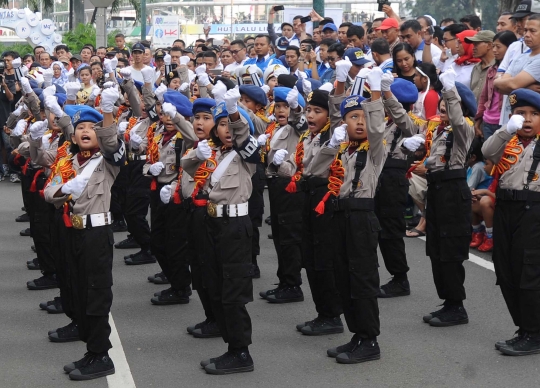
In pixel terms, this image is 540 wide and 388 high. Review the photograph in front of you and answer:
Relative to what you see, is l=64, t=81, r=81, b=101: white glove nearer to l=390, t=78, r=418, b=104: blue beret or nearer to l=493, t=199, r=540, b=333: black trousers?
l=390, t=78, r=418, b=104: blue beret

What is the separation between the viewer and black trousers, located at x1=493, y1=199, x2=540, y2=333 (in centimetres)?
691

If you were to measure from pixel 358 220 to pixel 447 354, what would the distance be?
1.29 meters

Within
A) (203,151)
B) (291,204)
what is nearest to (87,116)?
(203,151)

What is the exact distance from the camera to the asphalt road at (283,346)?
21.8ft

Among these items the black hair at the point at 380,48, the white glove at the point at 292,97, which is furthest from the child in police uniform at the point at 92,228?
the black hair at the point at 380,48

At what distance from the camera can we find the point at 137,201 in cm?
1042

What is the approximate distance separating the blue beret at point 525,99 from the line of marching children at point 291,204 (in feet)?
0.04

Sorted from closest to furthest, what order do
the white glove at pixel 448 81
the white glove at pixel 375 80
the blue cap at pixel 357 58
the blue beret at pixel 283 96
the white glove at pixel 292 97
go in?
the white glove at pixel 375 80 → the white glove at pixel 448 81 → the white glove at pixel 292 97 → the blue beret at pixel 283 96 → the blue cap at pixel 357 58

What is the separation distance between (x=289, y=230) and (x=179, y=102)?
1.64m

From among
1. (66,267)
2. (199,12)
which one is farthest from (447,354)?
(199,12)

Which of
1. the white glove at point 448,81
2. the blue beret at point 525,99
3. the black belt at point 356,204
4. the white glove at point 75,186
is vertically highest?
the white glove at point 448,81

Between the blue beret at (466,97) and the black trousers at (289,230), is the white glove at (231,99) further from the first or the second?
the blue beret at (466,97)

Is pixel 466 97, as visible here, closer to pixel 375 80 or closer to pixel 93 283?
pixel 375 80

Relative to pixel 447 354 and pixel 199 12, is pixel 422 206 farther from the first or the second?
pixel 199 12
